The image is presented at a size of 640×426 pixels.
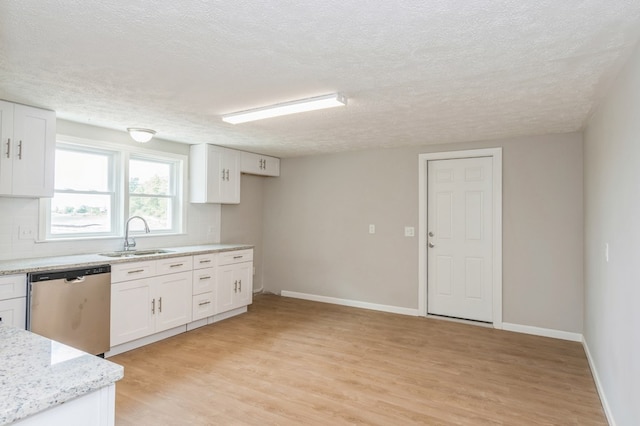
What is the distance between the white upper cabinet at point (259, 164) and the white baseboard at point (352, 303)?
1971 mm

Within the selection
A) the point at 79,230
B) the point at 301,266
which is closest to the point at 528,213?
the point at 301,266

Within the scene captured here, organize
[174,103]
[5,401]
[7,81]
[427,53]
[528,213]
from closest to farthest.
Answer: [5,401]
[427,53]
[7,81]
[174,103]
[528,213]

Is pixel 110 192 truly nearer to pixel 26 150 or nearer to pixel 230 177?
pixel 26 150

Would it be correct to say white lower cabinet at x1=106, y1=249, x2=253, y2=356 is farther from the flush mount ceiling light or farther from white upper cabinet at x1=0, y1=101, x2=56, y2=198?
the flush mount ceiling light

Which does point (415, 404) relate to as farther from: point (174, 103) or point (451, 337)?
point (174, 103)

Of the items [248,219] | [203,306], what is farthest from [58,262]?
[248,219]

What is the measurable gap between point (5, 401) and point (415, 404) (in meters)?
2.46

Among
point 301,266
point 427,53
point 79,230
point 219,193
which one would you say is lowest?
point 301,266

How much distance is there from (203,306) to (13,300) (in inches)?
74.5

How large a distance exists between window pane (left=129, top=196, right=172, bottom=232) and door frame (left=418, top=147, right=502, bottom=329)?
333 centimetres

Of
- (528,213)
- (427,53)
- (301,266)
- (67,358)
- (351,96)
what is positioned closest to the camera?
(67,358)

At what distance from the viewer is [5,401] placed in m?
0.89

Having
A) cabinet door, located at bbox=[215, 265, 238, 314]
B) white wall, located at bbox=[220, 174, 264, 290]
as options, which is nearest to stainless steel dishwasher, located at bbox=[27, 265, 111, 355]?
cabinet door, located at bbox=[215, 265, 238, 314]

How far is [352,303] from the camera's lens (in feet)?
17.9
